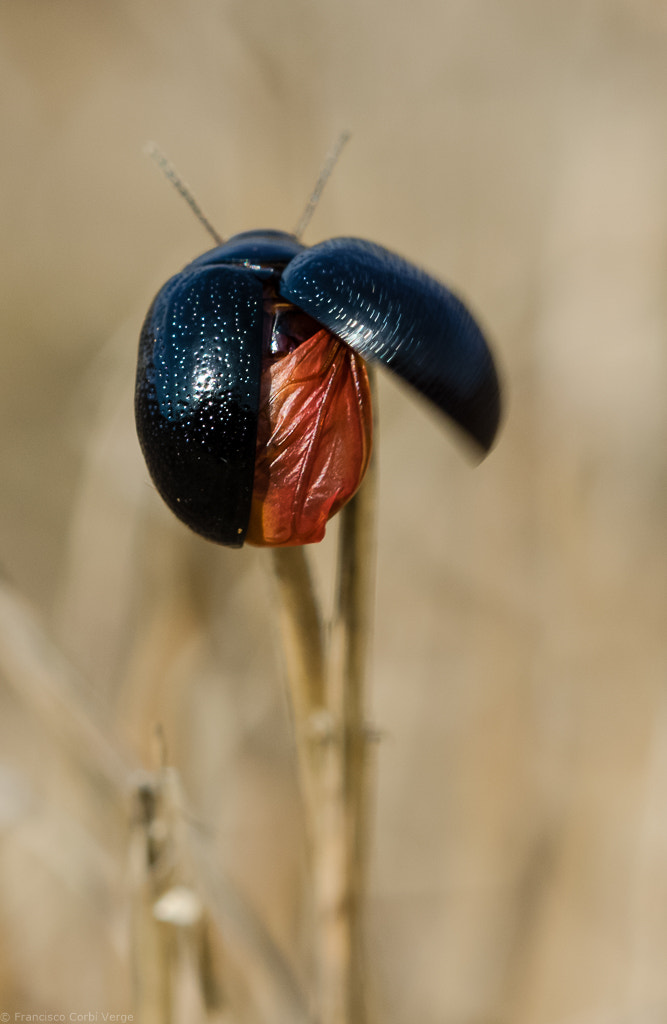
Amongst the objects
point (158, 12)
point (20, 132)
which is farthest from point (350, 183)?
point (20, 132)

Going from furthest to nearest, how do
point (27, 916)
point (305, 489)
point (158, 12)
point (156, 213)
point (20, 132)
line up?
point (156, 213), point (20, 132), point (158, 12), point (27, 916), point (305, 489)

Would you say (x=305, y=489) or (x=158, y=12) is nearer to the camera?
(x=305, y=489)

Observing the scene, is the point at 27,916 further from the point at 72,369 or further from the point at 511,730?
the point at 72,369

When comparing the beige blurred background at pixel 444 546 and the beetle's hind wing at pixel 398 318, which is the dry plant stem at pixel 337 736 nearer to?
the beetle's hind wing at pixel 398 318

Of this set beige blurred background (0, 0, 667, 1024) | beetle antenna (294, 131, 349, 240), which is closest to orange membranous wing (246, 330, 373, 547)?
beetle antenna (294, 131, 349, 240)

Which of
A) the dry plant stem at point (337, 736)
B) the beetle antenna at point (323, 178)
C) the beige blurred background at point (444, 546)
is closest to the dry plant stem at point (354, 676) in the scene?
the dry plant stem at point (337, 736)

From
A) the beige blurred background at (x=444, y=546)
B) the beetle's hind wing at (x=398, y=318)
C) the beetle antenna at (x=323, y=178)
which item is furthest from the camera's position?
the beige blurred background at (x=444, y=546)

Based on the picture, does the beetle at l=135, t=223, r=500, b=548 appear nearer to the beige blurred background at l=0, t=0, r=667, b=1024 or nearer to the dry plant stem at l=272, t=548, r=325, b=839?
the dry plant stem at l=272, t=548, r=325, b=839

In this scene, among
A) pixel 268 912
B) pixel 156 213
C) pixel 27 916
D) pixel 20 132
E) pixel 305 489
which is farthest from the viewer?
pixel 156 213
